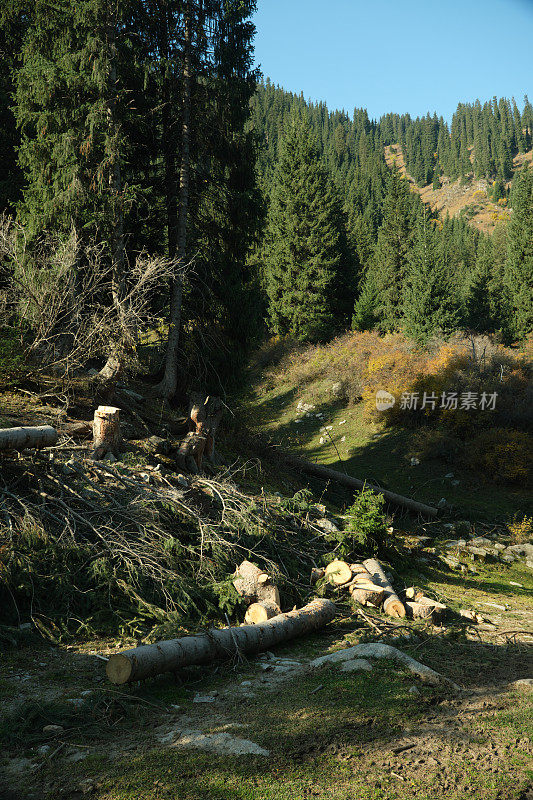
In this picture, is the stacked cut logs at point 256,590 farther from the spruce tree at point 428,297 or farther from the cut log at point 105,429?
the spruce tree at point 428,297

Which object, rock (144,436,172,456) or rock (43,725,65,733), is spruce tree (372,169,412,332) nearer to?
rock (144,436,172,456)

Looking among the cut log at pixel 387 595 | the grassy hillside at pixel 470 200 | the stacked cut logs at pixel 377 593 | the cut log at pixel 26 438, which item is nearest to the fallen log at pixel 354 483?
the cut log at pixel 387 595

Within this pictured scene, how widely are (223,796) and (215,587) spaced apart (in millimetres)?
3102

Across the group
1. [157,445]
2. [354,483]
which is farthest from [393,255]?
[157,445]

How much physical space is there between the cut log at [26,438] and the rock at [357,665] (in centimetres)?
409

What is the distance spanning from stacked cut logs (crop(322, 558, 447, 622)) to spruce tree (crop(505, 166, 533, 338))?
30.1m

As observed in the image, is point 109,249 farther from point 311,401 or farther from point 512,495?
point 311,401

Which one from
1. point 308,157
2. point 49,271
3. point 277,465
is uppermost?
point 308,157

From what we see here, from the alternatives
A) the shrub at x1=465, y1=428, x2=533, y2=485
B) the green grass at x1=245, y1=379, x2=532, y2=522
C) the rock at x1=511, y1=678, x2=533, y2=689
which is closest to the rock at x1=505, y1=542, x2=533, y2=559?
the green grass at x1=245, y1=379, x2=532, y2=522

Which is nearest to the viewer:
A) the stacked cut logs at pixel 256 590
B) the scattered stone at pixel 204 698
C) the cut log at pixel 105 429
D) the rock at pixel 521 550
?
the scattered stone at pixel 204 698

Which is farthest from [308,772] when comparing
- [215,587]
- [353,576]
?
[353,576]

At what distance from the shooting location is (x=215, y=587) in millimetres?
5758

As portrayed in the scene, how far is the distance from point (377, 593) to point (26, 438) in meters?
4.42

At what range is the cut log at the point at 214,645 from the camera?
3846 mm
